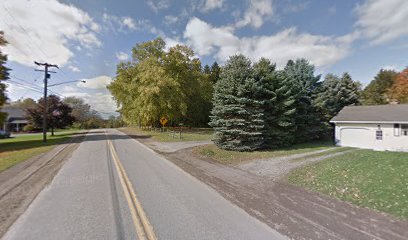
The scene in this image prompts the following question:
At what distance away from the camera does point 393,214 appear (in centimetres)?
464

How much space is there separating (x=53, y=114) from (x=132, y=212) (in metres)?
34.4

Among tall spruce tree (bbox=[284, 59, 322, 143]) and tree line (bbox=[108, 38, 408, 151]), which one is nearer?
tree line (bbox=[108, 38, 408, 151])

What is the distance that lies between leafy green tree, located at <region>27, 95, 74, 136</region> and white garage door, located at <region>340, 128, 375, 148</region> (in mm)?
37010

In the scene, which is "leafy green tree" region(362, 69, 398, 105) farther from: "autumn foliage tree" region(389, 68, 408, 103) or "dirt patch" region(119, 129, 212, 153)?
"dirt patch" region(119, 129, 212, 153)

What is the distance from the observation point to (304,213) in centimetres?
481

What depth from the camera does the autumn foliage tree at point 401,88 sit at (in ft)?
105

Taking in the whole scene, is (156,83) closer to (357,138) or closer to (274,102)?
(274,102)

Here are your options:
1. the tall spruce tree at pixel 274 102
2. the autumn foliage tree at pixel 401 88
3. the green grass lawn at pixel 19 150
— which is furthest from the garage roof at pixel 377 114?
the green grass lawn at pixel 19 150

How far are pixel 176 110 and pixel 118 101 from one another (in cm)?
1076

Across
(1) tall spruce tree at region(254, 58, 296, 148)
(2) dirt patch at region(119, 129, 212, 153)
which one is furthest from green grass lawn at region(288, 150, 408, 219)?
(2) dirt patch at region(119, 129, 212, 153)

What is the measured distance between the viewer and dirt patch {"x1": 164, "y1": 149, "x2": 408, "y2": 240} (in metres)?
3.94

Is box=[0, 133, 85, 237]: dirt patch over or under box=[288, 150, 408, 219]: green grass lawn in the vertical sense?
under

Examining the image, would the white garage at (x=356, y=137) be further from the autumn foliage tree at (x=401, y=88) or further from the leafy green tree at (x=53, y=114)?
the leafy green tree at (x=53, y=114)

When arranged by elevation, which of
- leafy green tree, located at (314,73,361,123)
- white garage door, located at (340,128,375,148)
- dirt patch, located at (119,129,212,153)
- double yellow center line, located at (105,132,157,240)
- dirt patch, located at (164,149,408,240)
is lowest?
dirt patch, located at (164,149,408,240)
